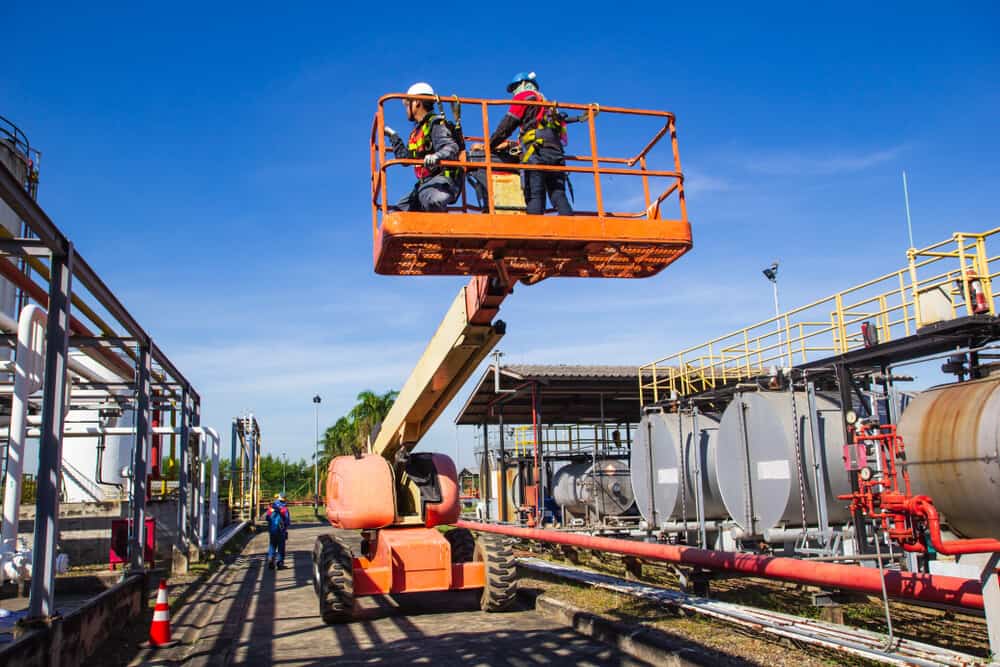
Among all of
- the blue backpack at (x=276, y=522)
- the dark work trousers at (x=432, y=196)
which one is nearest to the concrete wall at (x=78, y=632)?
the dark work trousers at (x=432, y=196)

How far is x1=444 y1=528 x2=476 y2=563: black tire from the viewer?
478 inches

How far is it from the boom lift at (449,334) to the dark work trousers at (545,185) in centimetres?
20

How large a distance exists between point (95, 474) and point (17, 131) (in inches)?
407

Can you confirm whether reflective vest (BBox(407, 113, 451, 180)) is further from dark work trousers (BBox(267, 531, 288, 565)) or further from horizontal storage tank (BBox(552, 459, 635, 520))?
horizontal storage tank (BBox(552, 459, 635, 520))

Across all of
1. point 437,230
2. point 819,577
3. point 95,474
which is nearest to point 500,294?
point 437,230

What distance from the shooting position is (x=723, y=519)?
15250 millimetres

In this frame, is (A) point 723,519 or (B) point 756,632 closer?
(B) point 756,632

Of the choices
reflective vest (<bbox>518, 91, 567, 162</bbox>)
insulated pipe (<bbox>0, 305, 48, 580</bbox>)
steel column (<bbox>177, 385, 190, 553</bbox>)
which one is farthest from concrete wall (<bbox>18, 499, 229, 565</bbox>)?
reflective vest (<bbox>518, 91, 567, 162</bbox>)

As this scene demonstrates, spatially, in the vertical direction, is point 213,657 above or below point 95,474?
below

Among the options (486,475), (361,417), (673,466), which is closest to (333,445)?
(361,417)

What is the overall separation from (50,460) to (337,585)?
442 cm

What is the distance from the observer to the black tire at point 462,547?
12.1 m

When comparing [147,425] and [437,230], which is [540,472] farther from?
[437,230]

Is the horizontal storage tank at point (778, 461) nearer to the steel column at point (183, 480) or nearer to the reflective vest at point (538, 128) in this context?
the reflective vest at point (538, 128)
